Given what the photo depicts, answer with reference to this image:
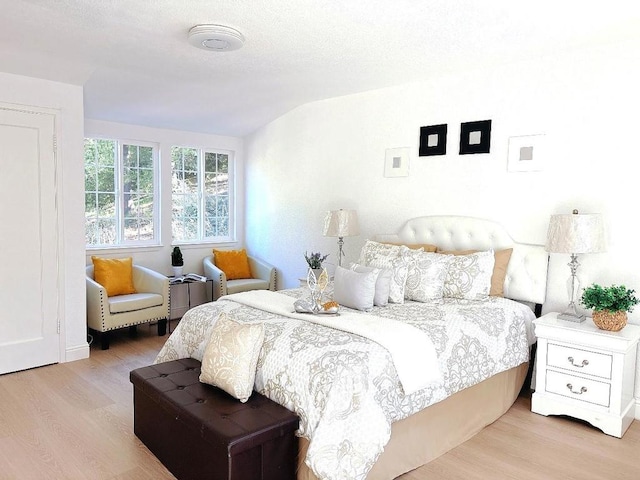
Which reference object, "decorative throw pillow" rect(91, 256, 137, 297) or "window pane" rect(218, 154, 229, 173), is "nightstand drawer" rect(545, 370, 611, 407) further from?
"window pane" rect(218, 154, 229, 173)

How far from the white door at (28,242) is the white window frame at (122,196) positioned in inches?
50.3

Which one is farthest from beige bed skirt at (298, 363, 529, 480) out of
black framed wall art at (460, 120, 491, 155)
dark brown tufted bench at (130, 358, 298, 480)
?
black framed wall art at (460, 120, 491, 155)

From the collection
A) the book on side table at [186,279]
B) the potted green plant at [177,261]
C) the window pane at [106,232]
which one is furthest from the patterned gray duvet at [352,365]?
the window pane at [106,232]

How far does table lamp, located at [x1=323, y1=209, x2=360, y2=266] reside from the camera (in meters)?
4.60

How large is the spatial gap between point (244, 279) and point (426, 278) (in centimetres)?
296

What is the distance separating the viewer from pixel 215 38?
3.17m

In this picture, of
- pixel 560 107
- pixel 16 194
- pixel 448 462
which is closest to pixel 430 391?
pixel 448 462

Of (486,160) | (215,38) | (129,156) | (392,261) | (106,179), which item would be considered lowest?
(392,261)

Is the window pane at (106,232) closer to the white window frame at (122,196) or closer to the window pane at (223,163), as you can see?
the white window frame at (122,196)

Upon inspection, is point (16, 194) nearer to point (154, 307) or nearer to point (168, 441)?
point (154, 307)

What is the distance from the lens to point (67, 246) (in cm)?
414

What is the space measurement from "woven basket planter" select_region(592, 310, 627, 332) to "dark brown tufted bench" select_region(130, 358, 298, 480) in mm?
2093

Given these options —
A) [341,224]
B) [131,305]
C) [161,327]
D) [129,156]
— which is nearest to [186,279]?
[161,327]

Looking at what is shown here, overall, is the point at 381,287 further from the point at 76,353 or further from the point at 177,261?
the point at 177,261
